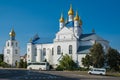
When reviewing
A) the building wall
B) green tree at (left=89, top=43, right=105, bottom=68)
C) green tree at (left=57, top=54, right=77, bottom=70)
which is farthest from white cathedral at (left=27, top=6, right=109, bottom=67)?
the building wall

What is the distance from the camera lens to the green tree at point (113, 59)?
66.0m

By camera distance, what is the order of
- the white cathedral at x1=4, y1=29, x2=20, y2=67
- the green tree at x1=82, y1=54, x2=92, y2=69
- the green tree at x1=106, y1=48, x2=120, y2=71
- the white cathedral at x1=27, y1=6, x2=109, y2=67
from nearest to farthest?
the green tree at x1=106, y1=48, x2=120, y2=71 < the green tree at x1=82, y1=54, x2=92, y2=69 < the white cathedral at x1=27, y1=6, x2=109, y2=67 < the white cathedral at x1=4, y1=29, x2=20, y2=67

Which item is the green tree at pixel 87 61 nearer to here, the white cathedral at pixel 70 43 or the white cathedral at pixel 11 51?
the white cathedral at pixel 70 43

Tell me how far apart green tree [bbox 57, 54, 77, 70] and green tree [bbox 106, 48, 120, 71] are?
40.6 ft

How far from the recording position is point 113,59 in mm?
67062

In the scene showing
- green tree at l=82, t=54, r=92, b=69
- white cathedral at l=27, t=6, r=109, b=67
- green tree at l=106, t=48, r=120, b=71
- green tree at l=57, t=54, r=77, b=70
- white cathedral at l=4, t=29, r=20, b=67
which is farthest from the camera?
white cathedral at l=4, t=29, r=20, b=67

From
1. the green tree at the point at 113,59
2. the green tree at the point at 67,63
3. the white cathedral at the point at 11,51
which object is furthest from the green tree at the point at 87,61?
the white cathedral at the point at 11,51

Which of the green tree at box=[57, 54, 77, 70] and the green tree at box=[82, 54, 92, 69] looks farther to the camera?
the green tree at box=[57, 54, 77, 70]

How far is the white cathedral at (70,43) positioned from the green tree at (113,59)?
46.6ft

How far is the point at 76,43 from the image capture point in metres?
85.8

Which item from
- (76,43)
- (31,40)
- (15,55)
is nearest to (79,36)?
(76,43)

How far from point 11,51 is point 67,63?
130ft

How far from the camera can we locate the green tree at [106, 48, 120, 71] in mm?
66000

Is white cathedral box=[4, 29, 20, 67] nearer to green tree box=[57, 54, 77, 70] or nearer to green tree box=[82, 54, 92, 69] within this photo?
green tree box=[57, 54, 77, 70]
